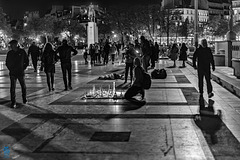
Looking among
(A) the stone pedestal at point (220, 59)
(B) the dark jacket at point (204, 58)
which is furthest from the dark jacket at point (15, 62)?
(A) the stone pedestal at point (220, 59)

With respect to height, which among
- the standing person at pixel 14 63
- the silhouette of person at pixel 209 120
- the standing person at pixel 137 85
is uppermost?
the standing person at pixel 14 63

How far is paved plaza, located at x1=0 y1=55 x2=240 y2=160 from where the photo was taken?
237 inches

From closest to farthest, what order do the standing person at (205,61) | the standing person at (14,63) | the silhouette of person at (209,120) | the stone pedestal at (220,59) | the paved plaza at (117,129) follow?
the paved plaza at (117,129) → the silhouette of person at (209,120) → the standing person at (14,63) → the standing person at (205,61) → the stone pedestal at (220,59)

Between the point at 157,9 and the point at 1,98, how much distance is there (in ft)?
212

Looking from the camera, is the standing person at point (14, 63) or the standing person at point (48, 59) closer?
the standing person at point (14, 63)

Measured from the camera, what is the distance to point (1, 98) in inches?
480

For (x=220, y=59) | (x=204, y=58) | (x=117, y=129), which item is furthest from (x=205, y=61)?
(x=220, y=59)

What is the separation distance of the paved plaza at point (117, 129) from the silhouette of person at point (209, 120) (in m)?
0.02

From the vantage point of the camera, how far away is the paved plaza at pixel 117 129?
19.7 feet

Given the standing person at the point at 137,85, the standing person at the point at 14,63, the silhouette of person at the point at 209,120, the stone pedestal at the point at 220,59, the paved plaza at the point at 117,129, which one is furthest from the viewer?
the stone pedestal at the point at 220,59

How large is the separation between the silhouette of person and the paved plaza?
20 millimetres

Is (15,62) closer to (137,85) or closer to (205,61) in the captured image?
(137,85)

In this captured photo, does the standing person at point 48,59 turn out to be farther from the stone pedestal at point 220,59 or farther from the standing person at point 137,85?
the stone pedestal at point 220,59

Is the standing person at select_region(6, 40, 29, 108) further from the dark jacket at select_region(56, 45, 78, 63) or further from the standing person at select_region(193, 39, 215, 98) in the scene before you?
the standing person at select_region(193, 39, 215, 98)
